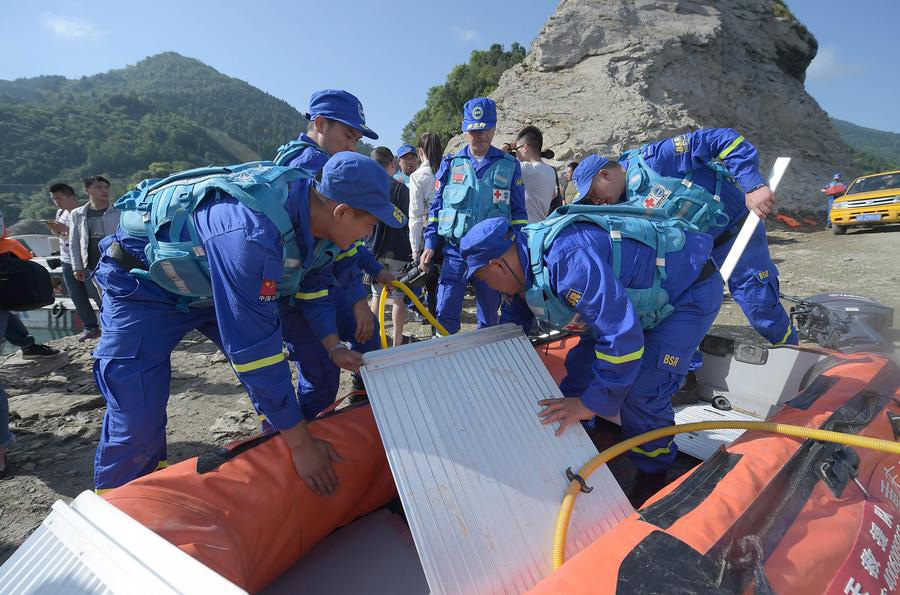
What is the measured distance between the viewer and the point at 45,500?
7.80ft

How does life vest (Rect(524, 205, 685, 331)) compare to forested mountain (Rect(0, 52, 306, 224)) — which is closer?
life vest (Rect(524, 205, 685, 331))

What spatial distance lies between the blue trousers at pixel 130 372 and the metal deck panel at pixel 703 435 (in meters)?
2.35

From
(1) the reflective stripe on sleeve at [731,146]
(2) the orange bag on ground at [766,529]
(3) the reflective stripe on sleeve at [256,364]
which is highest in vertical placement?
(1) the reflective stripe on sleeve at [731,146]

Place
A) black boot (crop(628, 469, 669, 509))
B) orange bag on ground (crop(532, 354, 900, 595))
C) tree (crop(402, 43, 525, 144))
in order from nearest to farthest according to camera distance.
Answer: orange bag on ground (crop(532, 354, 900, 595))
black boot (crop(628, 469, 669, 509))
tree (crop(402, 43, 525, 144))

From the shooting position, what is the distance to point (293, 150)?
7.47 ft

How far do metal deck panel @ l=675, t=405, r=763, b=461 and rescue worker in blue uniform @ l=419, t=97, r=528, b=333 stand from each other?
1.39 m

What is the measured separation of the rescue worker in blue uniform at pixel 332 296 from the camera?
2.27 metres

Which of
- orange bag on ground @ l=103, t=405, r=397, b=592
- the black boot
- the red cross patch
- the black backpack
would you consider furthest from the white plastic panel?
the black backpack

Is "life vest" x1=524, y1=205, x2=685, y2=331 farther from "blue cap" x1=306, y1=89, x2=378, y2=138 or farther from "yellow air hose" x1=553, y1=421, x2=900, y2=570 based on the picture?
"blue cap" x1=306, y1=89, x2=378, y2=138

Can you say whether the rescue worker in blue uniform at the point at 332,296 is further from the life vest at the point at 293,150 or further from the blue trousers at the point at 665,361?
the blue trousers at the point at 665,361

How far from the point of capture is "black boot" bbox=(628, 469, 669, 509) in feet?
6.46

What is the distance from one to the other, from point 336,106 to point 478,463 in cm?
196

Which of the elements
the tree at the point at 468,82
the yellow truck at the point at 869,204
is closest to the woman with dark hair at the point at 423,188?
the yellow truck at the point at 869,204

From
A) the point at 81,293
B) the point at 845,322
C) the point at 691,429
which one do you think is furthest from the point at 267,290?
the point at 81,293
